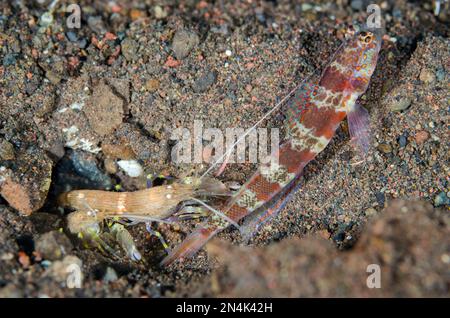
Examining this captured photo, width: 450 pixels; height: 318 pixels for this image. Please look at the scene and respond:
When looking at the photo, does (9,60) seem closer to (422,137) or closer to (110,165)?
(110,165)

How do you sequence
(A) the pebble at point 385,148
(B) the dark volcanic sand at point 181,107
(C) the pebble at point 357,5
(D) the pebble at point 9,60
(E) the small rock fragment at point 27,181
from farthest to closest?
(C) the pebble at point 357,5
(D) the pebble at point 9,60
(A) the pebble at point 385,148
(B) the dark volcanic sand at point 181,107
(E) the small rock fragment at point 27,181

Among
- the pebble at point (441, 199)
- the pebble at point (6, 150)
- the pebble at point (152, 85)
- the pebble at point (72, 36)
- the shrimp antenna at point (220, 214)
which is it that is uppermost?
the pebble at point (72, 36)

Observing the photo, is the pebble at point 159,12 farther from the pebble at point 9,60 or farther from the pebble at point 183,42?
the pebble at point 9,60

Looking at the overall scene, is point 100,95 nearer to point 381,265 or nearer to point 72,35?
point 72,35

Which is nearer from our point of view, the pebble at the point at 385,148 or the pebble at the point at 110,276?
the pebble at the point at 110,276

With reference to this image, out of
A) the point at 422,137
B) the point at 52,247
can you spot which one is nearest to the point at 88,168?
the point at 52,247

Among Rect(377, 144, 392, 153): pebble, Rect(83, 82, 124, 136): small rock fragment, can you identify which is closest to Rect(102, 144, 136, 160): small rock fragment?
Rect(83, 82, 124, 136): small rock fragment

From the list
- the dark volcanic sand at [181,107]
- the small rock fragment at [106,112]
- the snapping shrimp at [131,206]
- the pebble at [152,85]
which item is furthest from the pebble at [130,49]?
the snapping shrimp at [131,206]

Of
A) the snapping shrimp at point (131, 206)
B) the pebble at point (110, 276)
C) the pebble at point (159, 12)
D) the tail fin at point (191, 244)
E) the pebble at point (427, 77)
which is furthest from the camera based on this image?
Result: the pebble at point (159, 12)

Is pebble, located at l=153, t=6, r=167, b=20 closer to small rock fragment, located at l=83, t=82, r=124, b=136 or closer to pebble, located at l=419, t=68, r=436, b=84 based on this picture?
small rock fragment, located at l=83, t=82, r=124, b=136
